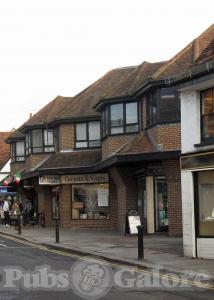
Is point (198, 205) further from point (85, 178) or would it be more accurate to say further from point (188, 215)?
point (85, 178)

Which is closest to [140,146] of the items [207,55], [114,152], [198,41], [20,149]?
[114,152]

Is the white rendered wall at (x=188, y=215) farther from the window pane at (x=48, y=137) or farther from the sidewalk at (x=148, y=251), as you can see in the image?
the window pane at (x=48, y=137)

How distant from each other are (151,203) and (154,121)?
3.76 m

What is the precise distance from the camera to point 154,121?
1066 inches

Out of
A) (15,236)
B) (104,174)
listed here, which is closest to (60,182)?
(104,174)

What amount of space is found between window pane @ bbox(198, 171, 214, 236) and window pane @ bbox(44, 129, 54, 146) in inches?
897

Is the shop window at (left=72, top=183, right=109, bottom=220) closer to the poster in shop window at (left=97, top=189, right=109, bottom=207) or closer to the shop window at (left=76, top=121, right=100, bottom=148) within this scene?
the poster in shop window at (left=97, top=189, right=109, bottom=207)

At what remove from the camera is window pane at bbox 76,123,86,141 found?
36.2 metres

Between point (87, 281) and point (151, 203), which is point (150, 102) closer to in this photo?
point (151, 203)

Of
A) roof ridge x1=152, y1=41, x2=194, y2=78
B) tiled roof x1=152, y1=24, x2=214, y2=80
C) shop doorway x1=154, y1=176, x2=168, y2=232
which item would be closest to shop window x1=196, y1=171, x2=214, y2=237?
tiled roof x1=152, y1=24, x2=214, y2=80

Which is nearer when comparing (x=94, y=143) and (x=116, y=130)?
(x=116, y=130)

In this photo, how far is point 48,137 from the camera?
39.7 m

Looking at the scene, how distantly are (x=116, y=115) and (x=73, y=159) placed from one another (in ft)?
18.5

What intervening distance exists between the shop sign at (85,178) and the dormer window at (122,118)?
358 cm
